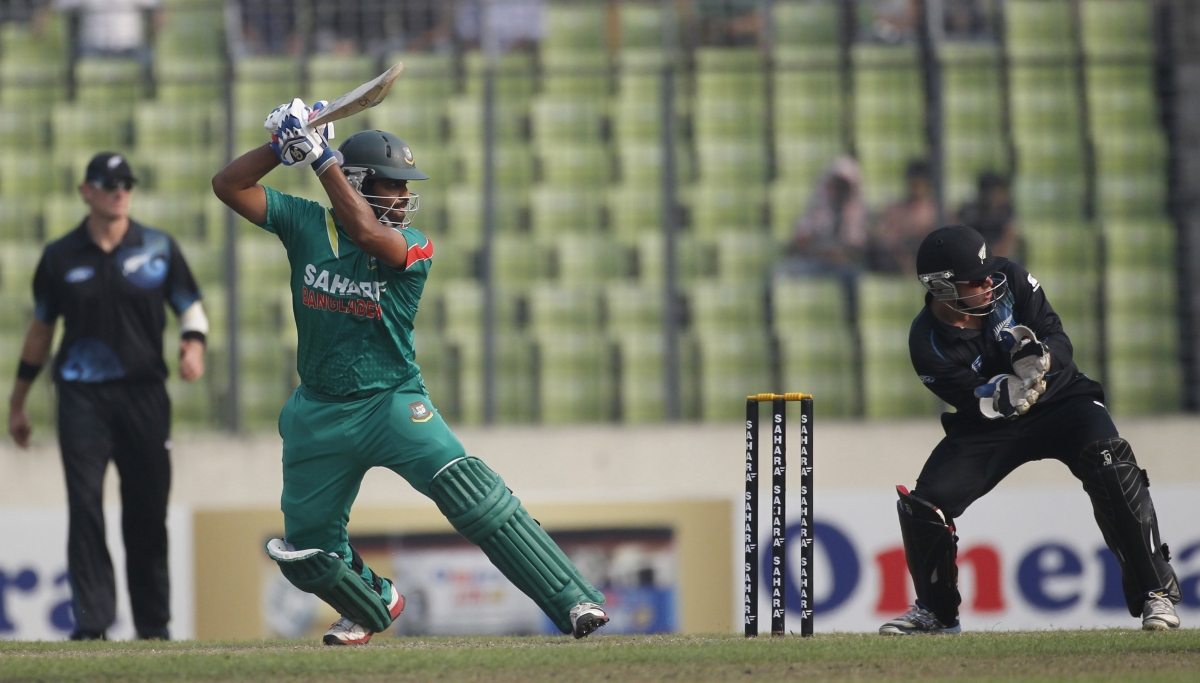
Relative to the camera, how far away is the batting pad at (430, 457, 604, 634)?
4.95m

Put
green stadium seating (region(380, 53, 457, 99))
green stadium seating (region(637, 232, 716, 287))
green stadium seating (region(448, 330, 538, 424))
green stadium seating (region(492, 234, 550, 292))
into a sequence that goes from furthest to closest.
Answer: green stadium seating (region(380, 53, 457, 99)) < green stadium seating (region(492, 234, 550, 292)) < green stadium seating (region(637, 232, 716, 287)) < green stadium seating (region(448, 330, 538, 424))

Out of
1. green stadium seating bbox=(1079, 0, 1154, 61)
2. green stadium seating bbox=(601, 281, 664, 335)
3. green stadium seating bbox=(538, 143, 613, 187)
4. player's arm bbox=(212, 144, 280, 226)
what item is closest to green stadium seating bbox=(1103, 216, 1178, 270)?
green stadium seating bbox=(1079, 0, 1154, 61)

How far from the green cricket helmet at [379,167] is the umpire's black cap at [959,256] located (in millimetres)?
1767

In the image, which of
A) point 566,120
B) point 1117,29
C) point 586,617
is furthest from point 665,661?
point 1117,29

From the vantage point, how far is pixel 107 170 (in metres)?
6.45

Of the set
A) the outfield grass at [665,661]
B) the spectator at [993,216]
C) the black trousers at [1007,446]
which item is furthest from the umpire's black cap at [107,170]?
the spectator at [993,216]

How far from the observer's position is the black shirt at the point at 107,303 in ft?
21.2

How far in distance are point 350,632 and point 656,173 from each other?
5.05 m

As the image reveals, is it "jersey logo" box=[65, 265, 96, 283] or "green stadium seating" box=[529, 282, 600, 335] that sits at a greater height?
"jersey logo" box=[65, 265, 96, 283]

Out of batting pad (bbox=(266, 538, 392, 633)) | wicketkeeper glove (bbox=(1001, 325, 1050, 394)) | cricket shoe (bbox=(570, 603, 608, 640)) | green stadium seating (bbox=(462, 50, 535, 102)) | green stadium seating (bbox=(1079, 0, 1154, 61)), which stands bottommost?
cricket shoe (bbox=(570, 603, 608, 640))

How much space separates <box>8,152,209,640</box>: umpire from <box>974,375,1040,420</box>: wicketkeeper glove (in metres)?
3.36

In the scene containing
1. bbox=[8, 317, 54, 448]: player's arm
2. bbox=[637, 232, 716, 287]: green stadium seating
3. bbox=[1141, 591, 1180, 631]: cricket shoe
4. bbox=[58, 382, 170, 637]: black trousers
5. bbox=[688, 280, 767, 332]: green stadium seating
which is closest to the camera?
bbox=[1141, 591, 1180, 631]: cricket shoe

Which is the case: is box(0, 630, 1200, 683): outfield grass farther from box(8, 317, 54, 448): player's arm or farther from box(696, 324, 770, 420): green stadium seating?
box(696, 324, 770, 420): green stadium seating

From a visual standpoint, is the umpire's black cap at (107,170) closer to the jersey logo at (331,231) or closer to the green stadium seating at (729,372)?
the jersey logo at (331,231)
